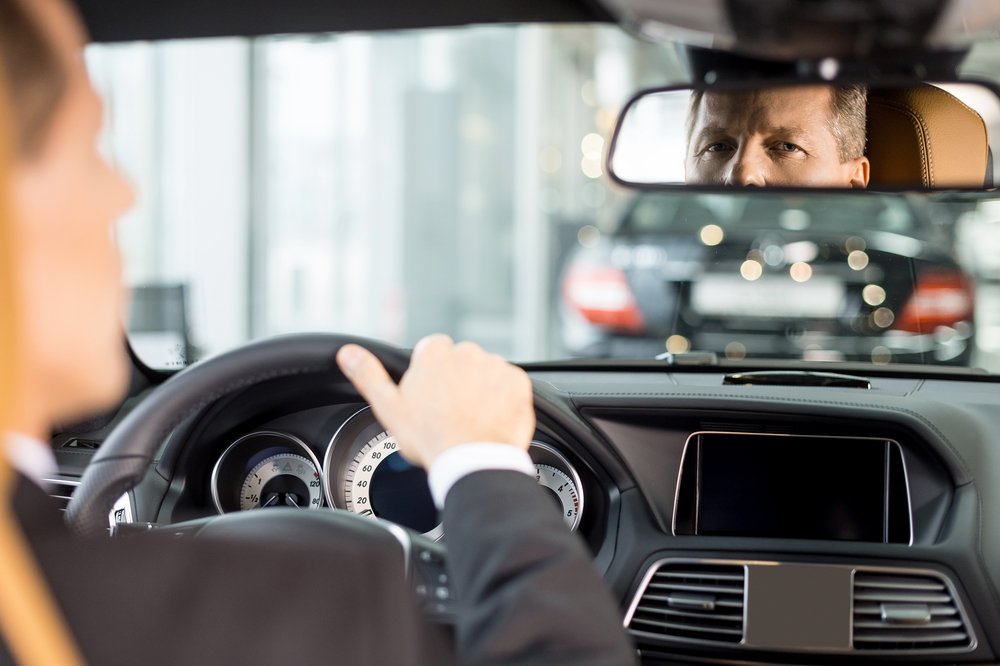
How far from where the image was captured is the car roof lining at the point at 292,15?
7.54ft

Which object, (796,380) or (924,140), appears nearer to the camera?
(924,140)

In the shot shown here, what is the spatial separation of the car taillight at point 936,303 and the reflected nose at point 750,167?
8.42ft


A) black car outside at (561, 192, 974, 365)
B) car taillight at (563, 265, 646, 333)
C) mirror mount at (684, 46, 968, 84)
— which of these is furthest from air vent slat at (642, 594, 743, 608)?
car taillight at (563, 265, 646, 333)

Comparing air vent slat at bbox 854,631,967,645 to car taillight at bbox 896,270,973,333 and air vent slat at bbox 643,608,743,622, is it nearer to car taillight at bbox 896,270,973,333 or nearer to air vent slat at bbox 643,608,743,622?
air vent slat at bbox 643,608,743,622

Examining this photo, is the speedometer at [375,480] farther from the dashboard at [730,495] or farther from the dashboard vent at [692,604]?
the dashboard vent at [692,604]

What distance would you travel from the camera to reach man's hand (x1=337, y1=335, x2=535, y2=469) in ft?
4.17

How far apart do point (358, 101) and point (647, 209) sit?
695 centimetres

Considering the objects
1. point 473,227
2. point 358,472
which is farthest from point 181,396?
point 473,227

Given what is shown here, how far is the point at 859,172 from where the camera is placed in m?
2.32

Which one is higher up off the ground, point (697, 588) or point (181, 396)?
point (181, 396)

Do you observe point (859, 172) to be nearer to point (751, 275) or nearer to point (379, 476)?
point (379, 476)

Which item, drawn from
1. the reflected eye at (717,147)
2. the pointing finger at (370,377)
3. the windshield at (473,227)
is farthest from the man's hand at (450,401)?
the reflected eye at (717,147)

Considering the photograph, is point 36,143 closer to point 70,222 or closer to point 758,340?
point 70,222

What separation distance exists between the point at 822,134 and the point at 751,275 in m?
3.76
